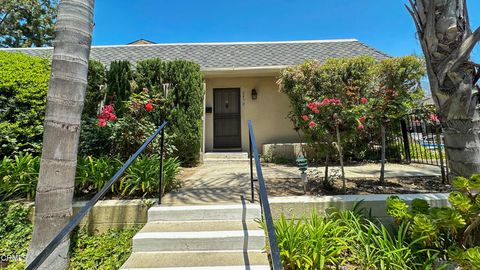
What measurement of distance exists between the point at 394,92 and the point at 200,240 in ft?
12.9

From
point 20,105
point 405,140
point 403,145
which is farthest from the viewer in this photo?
point 403,145

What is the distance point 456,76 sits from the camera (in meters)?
2.13

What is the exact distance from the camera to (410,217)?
2225 mm

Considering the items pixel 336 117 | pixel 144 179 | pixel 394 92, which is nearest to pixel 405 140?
pixel 394 92

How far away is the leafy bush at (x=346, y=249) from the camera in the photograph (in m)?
2.10

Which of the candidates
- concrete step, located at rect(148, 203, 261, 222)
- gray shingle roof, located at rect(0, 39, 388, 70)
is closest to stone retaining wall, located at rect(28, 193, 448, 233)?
concrete step, located at rect(148, 203, 261, 222)

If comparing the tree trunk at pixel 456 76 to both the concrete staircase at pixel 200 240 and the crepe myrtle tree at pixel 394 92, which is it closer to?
the crepe myrtle tree at pixel 394 92

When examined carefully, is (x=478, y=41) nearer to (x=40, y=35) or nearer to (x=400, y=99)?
(x=400, y=99)

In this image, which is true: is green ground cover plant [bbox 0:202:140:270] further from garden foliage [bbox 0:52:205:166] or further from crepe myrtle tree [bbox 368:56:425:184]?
crepe myrtle tree [bbox 368:56:425:184]

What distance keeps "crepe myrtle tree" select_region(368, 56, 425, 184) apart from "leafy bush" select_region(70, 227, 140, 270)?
4.10m

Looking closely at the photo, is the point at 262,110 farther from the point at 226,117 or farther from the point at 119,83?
the point at 119,83

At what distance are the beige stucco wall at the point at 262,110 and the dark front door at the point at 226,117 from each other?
0.69 feet

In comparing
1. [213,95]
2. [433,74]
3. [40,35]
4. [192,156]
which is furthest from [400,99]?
[40,35]

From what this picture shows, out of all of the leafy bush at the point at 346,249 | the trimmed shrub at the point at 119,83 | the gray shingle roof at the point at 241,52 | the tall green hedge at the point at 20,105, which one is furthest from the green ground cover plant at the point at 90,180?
the gray shingle roof at the point at 241,52
